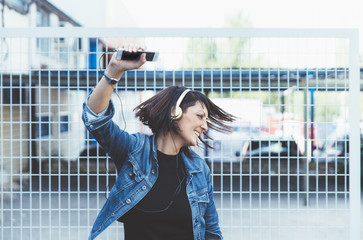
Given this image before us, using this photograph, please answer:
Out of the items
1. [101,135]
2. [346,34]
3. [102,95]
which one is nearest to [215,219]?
[101,135]

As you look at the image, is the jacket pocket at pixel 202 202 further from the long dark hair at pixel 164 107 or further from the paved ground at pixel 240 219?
the paved ground at pixel 240 219

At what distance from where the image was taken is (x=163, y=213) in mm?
1677

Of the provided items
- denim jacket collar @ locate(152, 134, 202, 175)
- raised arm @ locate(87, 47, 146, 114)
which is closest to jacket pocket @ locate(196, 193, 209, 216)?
denim jacket collar @ locate(152, 134, 202, 175)

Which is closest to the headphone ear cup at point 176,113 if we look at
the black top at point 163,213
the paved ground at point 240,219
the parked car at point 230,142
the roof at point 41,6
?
the black top at point 163,213

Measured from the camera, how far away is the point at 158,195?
171 cm

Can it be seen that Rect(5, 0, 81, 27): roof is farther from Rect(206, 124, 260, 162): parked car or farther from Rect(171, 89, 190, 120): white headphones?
Rect(171, 89, 190, 120): white headphones

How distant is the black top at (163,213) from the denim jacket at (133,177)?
1.0 inches

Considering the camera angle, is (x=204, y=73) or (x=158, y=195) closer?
(x=158, y=195)

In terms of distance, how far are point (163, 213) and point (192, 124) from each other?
1.29 feet

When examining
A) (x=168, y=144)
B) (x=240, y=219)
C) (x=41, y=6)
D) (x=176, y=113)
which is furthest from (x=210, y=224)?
(x=41, y=6)

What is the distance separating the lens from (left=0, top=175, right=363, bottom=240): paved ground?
2.81 m

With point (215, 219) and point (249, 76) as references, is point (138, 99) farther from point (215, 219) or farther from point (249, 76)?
point (215, 219)

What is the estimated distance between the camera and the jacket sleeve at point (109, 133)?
5.13ft

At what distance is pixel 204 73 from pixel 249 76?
332mm
